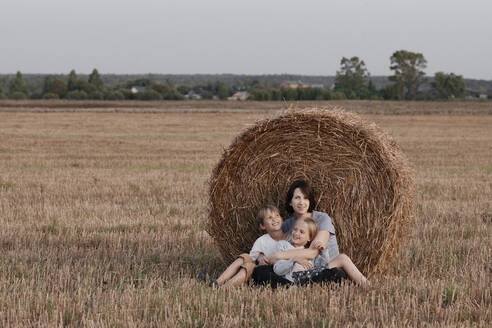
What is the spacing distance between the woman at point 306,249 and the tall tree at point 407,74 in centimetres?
8409

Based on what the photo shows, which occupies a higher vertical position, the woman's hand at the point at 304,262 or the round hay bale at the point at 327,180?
the round hay bale at the point at 327,180

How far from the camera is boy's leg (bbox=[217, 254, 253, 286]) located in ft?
20.6

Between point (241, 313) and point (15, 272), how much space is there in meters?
2.62

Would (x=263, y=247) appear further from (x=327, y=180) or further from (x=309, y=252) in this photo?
(x=327, y=180)

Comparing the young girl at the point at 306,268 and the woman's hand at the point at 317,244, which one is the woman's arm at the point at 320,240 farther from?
the young girl at the point at 306,268

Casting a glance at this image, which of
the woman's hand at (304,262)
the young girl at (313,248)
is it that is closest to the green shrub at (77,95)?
the young girl at (313,248)

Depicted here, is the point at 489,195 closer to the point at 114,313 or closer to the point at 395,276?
the point at 395,276

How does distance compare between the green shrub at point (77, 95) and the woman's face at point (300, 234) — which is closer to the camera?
the woman's face at point (300, 234)

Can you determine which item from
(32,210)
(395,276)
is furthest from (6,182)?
(395,276)

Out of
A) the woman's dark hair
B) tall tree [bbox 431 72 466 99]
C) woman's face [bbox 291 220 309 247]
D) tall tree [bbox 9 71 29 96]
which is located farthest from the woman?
tall tree [bbox 9 71 29 96]

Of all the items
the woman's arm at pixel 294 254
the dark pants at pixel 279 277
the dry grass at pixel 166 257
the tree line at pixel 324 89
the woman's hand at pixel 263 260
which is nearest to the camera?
the dry grass at pixel 166 257

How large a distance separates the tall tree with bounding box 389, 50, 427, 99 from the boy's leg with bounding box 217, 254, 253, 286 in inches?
3337

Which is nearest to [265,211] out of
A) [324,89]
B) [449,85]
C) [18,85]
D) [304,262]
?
[304,262]

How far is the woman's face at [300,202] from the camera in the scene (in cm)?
677
